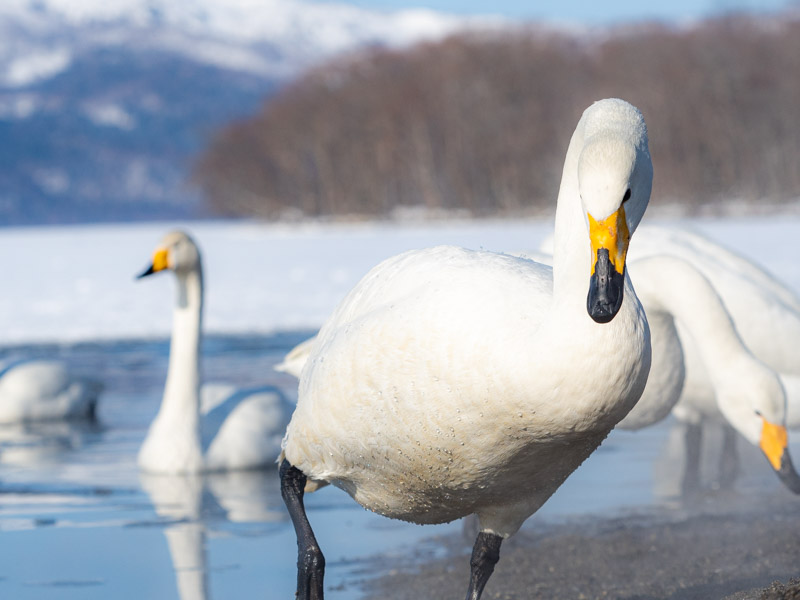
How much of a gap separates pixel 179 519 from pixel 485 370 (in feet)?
10.1

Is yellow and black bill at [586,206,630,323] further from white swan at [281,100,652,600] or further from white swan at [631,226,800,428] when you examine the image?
white swan at [631,226,800,428]

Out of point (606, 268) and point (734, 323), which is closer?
point (606, 268)

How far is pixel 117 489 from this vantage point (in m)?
6.60

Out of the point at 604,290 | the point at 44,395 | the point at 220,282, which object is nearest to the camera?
the point at 604,290

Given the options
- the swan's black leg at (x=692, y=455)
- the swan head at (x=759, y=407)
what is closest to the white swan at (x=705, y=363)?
the swan head at (x=759, y=407)

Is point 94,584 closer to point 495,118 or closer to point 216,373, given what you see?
point 216,373

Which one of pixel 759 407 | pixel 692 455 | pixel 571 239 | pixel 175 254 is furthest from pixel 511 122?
pixel 571 239

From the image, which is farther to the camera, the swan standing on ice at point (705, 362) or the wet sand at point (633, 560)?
the swan standing on ice at point (705, 362)

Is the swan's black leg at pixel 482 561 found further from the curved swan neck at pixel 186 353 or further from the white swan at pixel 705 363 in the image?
the curved swan neck at pixel 186 353

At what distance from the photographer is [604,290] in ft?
9.04

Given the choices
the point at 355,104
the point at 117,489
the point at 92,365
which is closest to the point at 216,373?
the point at 92,365

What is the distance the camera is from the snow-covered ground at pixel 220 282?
14273 mm

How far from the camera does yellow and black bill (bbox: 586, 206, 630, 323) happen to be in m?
2.75

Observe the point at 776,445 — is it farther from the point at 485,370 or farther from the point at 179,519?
the point at 179,519
